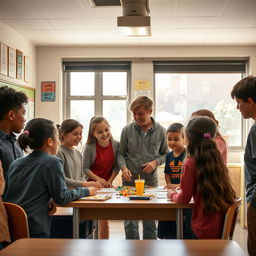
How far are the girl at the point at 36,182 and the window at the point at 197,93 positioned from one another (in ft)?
12.0

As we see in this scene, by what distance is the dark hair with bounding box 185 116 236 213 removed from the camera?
6.78ft

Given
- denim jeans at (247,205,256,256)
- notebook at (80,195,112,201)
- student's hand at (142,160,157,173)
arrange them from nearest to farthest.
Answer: denim jeans at (247,205,256,256)
notebook at (80,195,112,201)
student's hand at (142,160,157,173)

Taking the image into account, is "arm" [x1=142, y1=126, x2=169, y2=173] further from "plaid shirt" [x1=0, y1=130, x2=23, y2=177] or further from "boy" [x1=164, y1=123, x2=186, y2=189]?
"plaid shirt" [x1=0, y1=130, x2=23, y2=177]

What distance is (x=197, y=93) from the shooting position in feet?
18.9

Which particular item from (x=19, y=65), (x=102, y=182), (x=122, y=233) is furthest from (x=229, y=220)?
(x=19, y=65)

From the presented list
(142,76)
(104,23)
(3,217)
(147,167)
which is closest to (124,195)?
(147,167)

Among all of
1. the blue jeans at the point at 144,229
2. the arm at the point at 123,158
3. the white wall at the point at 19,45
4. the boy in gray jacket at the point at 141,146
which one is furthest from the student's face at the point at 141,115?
the white wall at the point at 19,45

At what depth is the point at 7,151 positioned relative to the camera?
2.23 m

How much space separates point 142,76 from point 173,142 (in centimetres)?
283

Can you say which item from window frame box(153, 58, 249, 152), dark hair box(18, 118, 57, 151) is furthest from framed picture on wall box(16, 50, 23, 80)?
dark hair box(18, 118, 57, 151)

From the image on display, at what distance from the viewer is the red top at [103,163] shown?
9.99 ft

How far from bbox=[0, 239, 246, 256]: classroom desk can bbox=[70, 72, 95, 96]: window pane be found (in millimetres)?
4491

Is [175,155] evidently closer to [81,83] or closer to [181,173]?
[181,173]

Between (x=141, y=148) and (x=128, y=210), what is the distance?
0.86 metres
